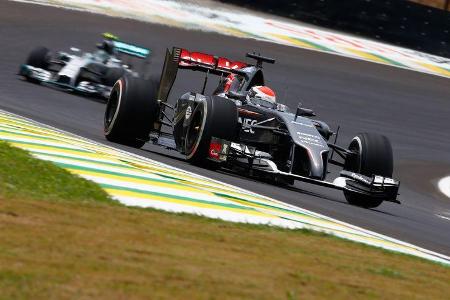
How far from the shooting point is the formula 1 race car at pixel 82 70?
21.0 m

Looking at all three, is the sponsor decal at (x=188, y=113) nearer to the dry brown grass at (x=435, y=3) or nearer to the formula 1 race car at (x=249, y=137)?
the formula 1 race car at (x=249, y=137)

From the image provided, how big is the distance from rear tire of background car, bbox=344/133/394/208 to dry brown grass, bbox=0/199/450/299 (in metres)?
4.65

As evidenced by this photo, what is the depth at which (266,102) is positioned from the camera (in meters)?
13.9

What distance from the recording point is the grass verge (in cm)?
545

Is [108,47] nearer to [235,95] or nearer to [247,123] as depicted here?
[235,95]

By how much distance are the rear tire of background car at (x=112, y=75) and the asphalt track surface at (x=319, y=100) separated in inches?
21.5

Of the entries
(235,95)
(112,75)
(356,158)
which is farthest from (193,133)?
(112,75)

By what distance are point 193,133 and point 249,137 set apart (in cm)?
72

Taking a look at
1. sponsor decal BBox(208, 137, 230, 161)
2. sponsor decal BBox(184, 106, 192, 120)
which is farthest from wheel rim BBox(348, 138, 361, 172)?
sponsor decal BBox(184, 106, 192, 120)

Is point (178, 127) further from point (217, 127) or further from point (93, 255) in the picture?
point (93, 255)

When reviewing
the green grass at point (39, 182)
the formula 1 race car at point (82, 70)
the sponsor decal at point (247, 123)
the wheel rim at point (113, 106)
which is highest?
the green grass at point (39, 182)

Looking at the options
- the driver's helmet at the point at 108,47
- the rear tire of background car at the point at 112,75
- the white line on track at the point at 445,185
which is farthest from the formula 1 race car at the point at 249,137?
the driver's helmet at the point at 108,47

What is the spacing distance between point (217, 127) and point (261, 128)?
0.90m

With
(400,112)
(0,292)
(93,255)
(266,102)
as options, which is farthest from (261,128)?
(400,112)
